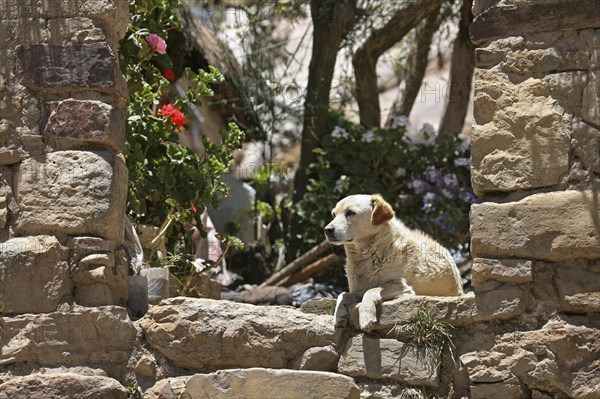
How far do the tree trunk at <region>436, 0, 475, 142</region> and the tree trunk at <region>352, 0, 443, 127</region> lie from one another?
57cm

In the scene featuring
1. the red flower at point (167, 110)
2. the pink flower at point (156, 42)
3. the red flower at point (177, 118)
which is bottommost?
the red flower at point (177, 118)

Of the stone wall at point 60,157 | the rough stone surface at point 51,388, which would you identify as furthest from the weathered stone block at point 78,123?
the rough stone surface at point 51,388

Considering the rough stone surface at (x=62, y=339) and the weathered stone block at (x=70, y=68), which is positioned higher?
the weathered stone block at (x=70, y=68)

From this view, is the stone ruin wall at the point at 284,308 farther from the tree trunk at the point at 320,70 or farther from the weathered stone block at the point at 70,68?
the tree trunk at the point at 320,70

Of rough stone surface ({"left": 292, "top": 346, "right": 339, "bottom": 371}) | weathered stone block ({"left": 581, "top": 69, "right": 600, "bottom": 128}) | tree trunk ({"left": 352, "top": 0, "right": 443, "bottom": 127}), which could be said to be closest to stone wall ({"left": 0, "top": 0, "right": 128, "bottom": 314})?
rough stone surface ({"left": 292, "top": 346, "right": 339, "bottom": 371})

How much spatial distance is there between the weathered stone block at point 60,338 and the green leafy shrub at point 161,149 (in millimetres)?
1348

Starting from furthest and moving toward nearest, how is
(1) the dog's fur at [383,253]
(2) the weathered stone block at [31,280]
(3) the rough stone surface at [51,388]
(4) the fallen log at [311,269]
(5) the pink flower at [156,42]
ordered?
(4) the fallen log at [311,269], (5) the pink flower at [156,42], (1) the dog's fur at [383,253], (2) the weathered stone block at [31,280], (3) the rough stone surface at [51,388]

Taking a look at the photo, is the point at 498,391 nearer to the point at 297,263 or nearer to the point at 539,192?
the point at 539,192

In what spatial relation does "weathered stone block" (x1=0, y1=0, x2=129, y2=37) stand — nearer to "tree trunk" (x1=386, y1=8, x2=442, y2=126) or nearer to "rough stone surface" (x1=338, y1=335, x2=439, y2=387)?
"rough stone surface" (x1=338, y1=335, x2=439, y2=387)

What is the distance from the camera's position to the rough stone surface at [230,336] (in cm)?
478

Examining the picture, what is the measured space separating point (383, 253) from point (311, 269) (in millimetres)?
3079

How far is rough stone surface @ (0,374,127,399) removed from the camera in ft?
15.1

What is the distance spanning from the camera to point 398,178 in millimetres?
9008

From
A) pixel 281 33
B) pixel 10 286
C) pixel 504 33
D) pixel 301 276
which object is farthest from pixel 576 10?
pixel 281 33
